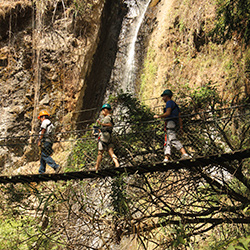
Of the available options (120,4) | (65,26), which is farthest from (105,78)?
(120,4)

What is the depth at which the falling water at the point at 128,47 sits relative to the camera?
42.0 ft

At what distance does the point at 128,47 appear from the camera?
1371 centimetres

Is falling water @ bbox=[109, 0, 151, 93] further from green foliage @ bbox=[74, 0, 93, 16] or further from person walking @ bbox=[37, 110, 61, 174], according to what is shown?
person walking @ bbox=[37, 110, 61, 174]

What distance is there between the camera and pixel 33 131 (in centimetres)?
1034

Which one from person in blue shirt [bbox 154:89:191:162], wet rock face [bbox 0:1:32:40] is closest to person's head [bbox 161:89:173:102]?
person in blue shirt [bbox 154:89:191:162]

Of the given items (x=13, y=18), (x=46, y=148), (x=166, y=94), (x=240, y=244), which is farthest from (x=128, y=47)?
(x=240, y=244)

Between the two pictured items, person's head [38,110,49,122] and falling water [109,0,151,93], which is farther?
falling water [109,0,151,93]

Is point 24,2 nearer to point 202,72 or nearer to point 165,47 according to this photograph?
point 165,47

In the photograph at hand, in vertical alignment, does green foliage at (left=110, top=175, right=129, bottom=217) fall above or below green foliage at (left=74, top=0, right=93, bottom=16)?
below

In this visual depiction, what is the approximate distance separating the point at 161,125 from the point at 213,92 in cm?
116

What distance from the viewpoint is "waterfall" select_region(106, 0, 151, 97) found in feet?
42.0


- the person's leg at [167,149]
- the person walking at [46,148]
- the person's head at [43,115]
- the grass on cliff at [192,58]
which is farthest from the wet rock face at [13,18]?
the person's leg at [167,149]

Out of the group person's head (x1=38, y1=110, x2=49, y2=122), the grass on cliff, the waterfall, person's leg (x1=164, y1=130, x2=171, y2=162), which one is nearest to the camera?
person's leg (x1=164, y1=130, x2=171, y2=162)

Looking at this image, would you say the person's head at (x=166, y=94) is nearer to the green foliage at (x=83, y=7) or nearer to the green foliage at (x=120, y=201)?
the green foliage at (x=120, y=201)
